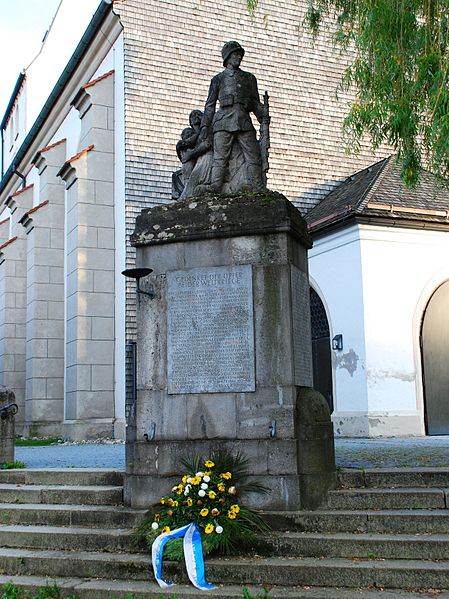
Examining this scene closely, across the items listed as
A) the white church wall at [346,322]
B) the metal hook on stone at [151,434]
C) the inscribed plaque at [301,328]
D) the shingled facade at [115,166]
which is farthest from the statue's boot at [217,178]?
the white church wall at [346,322]

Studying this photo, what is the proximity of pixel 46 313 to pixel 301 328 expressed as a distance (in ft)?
43.5

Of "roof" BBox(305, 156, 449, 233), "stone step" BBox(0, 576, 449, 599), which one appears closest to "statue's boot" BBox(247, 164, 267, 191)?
"stone step" BBox(0, 576, 449, 599)

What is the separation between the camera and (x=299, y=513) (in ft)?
21.2

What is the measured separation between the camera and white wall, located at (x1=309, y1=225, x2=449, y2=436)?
15555 mm

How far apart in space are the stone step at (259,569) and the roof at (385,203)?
10521 millimetres

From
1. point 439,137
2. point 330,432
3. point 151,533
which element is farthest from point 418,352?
point 151,533

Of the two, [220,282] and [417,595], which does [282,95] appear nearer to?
[220,282]

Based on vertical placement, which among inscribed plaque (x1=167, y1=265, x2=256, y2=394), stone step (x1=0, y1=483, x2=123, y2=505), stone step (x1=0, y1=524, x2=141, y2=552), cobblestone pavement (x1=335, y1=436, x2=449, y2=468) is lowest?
stone step (x1=0, y1=524, x2=141, y2=552)

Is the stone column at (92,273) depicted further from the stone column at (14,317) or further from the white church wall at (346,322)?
the white church wall at (346,322)

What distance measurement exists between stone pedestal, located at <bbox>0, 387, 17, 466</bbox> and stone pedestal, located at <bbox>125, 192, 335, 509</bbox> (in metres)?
2.41

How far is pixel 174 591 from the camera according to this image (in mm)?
5625

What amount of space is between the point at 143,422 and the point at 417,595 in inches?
124

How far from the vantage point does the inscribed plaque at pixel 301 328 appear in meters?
7.14

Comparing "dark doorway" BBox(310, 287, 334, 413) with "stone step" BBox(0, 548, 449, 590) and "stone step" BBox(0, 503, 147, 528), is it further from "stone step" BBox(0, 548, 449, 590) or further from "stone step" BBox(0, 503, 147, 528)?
"stone step" BBox(0, 548, 449, 590)
